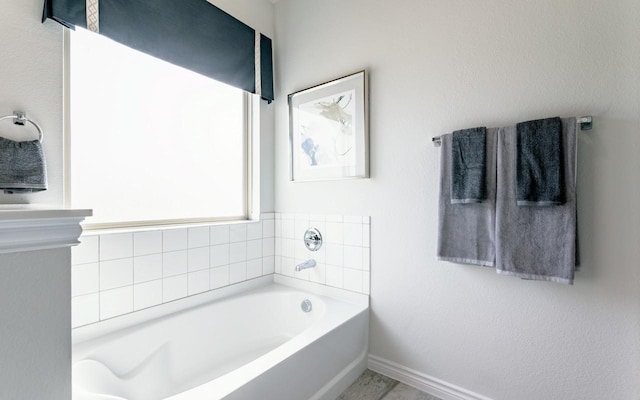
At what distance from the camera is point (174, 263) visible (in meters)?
1.78

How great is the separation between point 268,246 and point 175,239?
0.76 meters

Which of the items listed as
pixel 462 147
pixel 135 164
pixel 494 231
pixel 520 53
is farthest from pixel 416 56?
pixel 135 164

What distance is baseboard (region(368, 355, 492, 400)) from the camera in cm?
157

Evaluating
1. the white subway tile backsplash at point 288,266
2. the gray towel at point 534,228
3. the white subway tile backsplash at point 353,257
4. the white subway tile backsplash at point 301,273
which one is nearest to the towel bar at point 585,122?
the gray towel at point 534,228

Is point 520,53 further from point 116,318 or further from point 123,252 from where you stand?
point 116,318

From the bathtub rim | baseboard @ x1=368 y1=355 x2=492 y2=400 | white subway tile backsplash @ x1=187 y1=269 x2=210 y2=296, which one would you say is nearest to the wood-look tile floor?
baseboard @ x1=368 y1=355 x2=492 y2=400

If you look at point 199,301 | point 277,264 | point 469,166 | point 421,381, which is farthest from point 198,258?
point 469,166

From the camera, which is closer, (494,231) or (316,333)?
(494,231)

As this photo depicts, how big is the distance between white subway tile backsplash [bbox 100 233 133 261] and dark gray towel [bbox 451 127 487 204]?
1718 millimetres

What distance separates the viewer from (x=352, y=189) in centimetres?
196

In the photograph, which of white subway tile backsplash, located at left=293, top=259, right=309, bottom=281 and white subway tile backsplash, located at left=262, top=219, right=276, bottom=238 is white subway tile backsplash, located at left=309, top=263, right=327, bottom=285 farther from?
white subway tile backsplash, located at left=262, top=219, right=276, bottom=238

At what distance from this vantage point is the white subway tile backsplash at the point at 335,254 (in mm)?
2027

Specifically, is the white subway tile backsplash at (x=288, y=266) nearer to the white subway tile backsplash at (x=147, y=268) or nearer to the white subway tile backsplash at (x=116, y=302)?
the white subway tile backsplash at (x=147, y=268)

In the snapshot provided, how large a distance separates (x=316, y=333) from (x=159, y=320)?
90 cm
